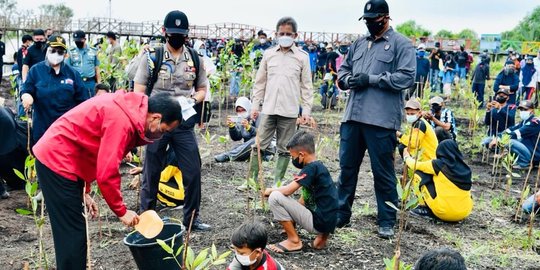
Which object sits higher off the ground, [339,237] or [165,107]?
[165,107]

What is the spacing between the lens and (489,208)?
545cm

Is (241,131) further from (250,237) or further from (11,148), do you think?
(250,237)

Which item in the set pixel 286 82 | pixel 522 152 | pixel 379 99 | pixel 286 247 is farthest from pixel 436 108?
pixel 286 247

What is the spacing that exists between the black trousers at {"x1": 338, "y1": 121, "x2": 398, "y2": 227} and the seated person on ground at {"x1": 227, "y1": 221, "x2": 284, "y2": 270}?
58.6 inches

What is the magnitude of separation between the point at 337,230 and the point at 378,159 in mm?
700

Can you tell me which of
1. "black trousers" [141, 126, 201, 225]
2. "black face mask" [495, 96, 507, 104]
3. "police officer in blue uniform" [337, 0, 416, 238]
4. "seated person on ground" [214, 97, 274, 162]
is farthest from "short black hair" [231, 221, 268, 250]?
"black face mask" [495, 96, 507, 104]

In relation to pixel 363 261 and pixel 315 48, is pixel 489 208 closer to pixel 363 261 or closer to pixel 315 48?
pixel 363 261

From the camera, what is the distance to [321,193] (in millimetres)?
3770

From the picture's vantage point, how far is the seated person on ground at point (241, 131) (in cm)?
654

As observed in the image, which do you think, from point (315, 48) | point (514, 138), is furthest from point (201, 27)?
point (514, 138)

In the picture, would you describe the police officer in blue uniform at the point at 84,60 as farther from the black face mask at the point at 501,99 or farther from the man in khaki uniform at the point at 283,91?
the black face mask at the point at 501,99

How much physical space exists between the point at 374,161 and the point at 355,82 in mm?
604

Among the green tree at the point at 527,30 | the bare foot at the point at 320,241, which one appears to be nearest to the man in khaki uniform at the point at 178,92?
the bare foot at the point at 320,241

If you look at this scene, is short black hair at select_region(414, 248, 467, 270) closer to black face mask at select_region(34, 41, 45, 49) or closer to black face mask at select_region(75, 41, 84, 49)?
black face mask at select_region(75, 41, 84, 49)
